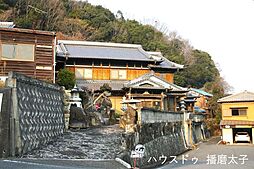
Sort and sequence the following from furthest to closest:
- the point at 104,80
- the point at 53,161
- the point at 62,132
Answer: the point at 104,80, the point at 62,132, the point at 53,161

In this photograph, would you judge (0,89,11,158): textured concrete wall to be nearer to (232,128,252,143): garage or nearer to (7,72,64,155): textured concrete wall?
(7,72,64,155): textured concrete wall

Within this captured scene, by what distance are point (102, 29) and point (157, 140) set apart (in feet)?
132

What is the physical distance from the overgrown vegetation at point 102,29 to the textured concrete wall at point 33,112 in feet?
95.8

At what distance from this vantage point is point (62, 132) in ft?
56.2

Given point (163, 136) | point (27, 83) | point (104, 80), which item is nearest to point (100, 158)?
point (27, 83)

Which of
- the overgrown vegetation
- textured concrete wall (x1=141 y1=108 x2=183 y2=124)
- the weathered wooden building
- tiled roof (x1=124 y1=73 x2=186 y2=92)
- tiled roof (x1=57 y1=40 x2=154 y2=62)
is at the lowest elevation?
textured concrete wall (x1=141 y1=108 x2=183 y2=124)

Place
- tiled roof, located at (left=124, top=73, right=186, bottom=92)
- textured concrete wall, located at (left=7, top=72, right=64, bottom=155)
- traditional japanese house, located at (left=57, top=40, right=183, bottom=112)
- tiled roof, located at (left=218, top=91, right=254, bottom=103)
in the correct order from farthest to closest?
tiled roof, located at (left=218, top=91, right=254, bottom=103)
traditional japanese house, located at (left=57, top=40, right=183, bottom=112)
tiled roof, located at (left=124, top=73, right=186, bottom=92)
textured concrete wall, located at (left=7, top=72, right=64, bottom=155)

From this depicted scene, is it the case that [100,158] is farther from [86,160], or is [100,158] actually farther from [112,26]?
[112,26]

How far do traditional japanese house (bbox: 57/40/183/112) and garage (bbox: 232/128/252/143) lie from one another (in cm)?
914

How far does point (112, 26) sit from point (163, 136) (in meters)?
40.0

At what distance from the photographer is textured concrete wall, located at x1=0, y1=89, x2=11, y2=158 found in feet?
35.9

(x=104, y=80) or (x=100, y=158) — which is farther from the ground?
(x=104, y=80)

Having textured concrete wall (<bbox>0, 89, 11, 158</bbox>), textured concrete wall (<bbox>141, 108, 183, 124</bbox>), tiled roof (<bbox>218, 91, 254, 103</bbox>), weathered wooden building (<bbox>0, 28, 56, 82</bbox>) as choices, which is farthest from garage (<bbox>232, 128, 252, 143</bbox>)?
textured concrete wall (<bbox>0, 89, 11, 158</bbox>)

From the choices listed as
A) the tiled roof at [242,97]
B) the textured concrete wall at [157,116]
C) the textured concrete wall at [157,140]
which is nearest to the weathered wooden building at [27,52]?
the textured concrete wall at [157,116]
